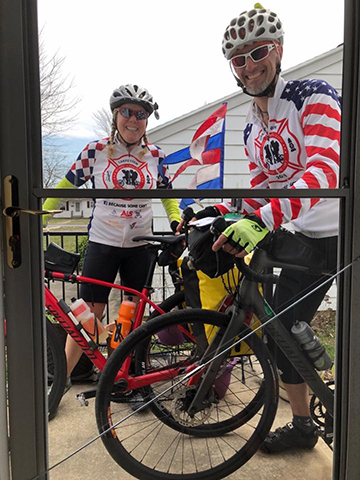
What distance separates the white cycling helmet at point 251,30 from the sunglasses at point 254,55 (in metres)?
0.02

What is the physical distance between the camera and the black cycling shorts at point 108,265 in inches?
57.2

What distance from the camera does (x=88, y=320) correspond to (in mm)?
1505

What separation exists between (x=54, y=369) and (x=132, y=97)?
1025mm

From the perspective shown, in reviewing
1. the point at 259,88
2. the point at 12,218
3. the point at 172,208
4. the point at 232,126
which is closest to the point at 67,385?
the point at 12,218

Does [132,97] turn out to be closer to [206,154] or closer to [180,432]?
[206,154]

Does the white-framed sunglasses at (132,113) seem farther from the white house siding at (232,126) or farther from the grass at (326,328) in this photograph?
the grass at (326,328)

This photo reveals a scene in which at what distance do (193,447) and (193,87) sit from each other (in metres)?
1.39

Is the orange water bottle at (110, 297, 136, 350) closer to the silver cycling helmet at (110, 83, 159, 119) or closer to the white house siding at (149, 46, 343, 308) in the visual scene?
the white house siding at (149, 46, 343, 308)

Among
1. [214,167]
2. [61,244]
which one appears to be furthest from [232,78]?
[61,244]

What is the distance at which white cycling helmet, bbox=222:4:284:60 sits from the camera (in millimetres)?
1348

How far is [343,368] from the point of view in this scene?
1515 mm

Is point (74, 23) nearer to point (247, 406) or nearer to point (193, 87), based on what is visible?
point (193, 87)

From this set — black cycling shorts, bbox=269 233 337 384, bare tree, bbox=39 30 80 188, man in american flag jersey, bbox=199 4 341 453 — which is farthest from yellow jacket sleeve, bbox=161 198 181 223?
black cycling shorts, bbox=269 233 337 384

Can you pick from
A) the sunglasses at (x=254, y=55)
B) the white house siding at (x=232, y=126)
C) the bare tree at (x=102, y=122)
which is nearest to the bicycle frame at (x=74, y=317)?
the white house siding at (x=232, y=126)
